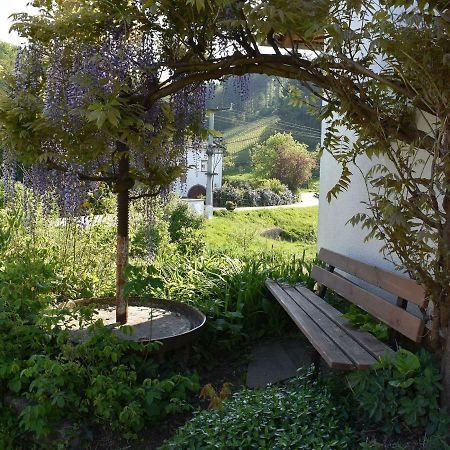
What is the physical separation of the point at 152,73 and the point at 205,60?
1.50ft

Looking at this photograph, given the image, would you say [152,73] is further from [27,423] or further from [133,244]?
[133,244]

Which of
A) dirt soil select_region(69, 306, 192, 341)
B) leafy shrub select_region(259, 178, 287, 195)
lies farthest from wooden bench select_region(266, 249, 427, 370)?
leafy shrub select_region(259, 178, 287, 195)

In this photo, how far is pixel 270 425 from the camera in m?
3.28

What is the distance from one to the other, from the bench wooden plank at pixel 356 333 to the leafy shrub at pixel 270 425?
1.34ft

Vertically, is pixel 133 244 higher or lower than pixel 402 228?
lower

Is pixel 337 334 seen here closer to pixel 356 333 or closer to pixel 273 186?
pixel 356 333

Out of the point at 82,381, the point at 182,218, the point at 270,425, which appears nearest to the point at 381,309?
the point at 270,425

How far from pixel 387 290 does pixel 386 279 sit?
80mm

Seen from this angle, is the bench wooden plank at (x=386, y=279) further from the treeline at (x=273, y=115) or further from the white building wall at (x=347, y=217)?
the treeline at (x=273, y=115)

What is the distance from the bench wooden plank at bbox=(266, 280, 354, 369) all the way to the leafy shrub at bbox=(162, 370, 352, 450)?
0.95 ft

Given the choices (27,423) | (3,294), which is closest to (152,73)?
(3,294)

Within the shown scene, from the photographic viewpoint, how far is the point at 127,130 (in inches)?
163

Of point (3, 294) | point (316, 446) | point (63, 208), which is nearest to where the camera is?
point (316, 446)

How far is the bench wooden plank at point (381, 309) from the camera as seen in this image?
3486 millimetres
